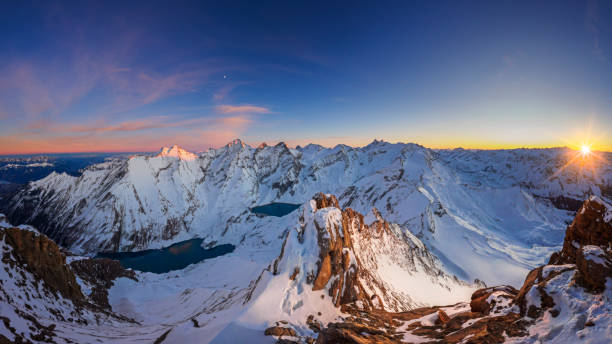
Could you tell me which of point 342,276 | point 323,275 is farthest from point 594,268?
point 323,275

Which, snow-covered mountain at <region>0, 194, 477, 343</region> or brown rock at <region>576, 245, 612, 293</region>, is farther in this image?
snow-covered mountain at <region>0, 194, 477, 343</region>

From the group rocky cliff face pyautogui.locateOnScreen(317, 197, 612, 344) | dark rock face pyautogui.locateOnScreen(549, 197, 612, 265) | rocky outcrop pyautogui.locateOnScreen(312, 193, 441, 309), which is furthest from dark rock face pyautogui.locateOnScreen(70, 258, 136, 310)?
dark rock face pyautogui.locateOnScreen(549, 197, 612, 265)

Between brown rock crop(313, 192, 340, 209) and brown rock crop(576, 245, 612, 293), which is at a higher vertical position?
brown rock crop(576, 245, 612, 293)

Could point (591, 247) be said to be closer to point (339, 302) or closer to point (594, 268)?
point (594, 268)

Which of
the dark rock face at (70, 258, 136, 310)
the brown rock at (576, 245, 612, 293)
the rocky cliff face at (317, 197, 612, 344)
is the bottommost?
the dark rock face at (70, 258, 136, 310)

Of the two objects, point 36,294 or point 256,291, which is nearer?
point 36,294

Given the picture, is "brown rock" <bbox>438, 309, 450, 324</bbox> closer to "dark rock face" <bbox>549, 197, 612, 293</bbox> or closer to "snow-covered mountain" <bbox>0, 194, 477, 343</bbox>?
"snow-covered mountain" <bbox>0, 194, 477, 343</bbox>
